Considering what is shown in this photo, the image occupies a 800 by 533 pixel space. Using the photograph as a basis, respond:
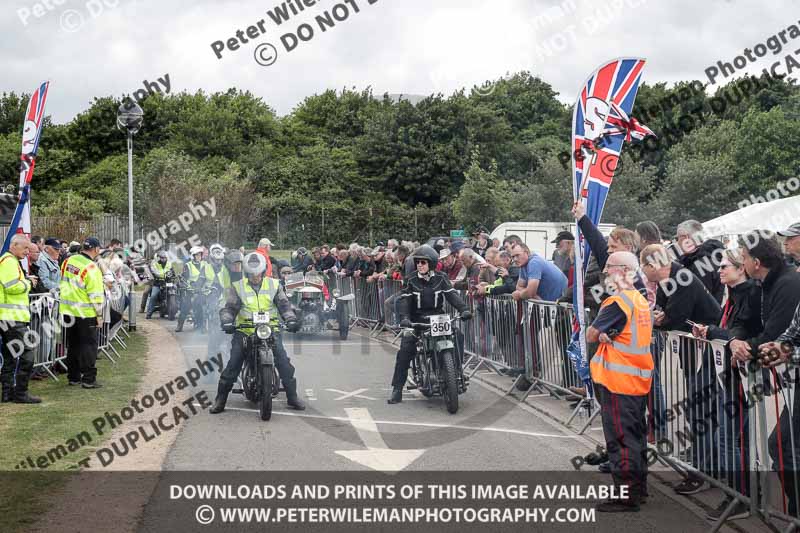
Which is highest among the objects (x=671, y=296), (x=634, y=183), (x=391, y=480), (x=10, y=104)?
(x=10, y=104)

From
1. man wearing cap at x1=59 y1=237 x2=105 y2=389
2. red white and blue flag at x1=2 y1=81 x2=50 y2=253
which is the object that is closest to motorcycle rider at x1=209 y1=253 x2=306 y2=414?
man wearing cap at x1=59 y1=237 x2=105 y2=389

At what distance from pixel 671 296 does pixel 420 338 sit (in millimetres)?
4228

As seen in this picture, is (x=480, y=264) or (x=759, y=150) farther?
(x=759, y=150)

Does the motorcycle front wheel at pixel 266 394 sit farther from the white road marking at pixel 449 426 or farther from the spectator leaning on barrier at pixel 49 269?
the spectator leaning on barrier at pixel 49 269

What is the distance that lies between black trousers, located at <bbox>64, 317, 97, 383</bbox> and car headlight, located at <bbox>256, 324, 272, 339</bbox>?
11.1 feet

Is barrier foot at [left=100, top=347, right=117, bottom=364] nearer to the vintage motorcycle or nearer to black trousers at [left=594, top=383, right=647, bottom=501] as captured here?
the vintage motorcycle

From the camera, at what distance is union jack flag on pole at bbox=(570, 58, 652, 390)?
9594mm

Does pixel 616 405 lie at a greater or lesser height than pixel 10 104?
lesser

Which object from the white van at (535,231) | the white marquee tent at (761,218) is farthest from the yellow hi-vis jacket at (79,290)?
the white van at (535,231)

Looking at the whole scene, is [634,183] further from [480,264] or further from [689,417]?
[689,417]

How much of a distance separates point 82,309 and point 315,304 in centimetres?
688

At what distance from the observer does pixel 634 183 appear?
44719 mm

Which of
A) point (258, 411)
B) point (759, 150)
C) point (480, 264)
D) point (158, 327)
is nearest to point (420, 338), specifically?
point (258, 411)

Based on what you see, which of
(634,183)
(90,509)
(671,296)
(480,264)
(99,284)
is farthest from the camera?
(634,183)
